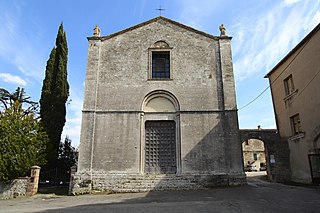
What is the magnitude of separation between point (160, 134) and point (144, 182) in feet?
9.58

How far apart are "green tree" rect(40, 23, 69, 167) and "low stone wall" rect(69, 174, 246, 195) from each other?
3787 millimetres

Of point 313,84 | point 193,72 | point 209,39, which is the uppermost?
point 209,39

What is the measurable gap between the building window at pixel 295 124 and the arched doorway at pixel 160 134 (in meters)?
7.89

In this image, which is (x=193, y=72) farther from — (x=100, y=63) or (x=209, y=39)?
(x=100, y=63)

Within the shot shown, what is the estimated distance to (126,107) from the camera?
13.7 m

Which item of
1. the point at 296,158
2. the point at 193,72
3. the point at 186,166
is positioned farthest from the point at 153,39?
the point at 296,158

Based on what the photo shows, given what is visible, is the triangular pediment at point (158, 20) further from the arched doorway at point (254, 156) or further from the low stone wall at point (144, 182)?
the arched doorway at point (254, 156)

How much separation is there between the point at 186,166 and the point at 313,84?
28.0 ft

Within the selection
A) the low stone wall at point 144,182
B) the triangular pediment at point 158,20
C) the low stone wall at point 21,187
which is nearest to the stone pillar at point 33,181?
the low stone wall at point 21,187

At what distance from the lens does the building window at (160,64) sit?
1513cm

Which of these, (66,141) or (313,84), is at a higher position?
(313,84)

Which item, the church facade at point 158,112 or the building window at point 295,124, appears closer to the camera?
the church facade at point 158,112

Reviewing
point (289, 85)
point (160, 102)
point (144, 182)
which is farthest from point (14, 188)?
point (289, 85)

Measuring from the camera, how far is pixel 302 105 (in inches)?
560
